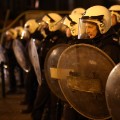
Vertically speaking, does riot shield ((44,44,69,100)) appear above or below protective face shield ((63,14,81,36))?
below

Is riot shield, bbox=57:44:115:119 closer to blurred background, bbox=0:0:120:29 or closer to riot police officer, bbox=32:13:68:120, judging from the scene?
riot police officer, bbox=32:13:68:120

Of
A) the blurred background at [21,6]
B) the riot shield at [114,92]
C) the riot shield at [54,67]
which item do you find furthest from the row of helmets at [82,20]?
the blurred background at [21,6]

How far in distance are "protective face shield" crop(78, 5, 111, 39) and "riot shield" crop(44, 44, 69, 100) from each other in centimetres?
48

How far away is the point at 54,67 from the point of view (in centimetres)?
496

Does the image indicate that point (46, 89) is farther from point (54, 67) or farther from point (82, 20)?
point (82, 20)

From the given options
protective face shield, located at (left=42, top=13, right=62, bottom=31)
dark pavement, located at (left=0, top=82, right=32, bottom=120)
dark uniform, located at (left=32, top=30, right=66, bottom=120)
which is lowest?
dark pavement, located at (left=0, top=82, right=32, bottom=120)

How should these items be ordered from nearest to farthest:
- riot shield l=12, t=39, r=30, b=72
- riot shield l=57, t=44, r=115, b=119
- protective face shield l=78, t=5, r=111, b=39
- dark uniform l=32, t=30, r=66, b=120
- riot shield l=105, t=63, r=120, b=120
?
riot shield l=105, t=63, r=120, b=120
riot shield l=57, t=44, r=115, b=119
protective face shield l=78, t=5, r=111, b=39
dark uniform l=32, t=30, r=66, b=120
riot shield l=12, t=39, r=30, b=72

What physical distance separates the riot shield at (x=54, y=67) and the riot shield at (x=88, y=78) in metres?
0.60

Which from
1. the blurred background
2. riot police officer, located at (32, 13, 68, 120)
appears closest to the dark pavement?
riot police officer, located at (32, 13, 68, 120)

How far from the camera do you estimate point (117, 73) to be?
135 inches

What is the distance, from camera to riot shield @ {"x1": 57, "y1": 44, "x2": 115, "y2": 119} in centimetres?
382

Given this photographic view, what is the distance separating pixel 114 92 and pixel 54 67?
160cm

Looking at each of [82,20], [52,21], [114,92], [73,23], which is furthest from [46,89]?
[114,92]

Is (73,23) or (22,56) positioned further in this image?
(22,56)
